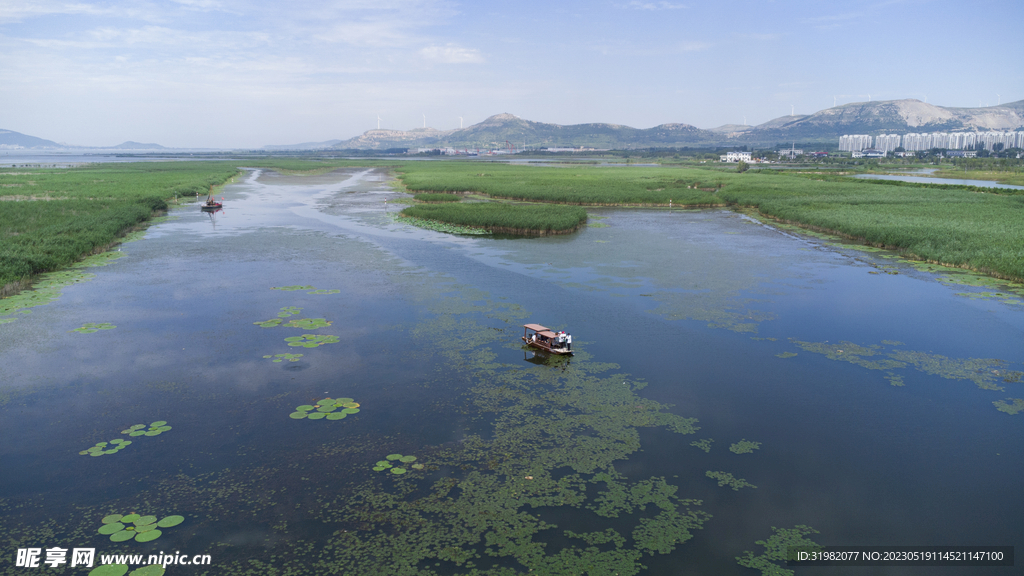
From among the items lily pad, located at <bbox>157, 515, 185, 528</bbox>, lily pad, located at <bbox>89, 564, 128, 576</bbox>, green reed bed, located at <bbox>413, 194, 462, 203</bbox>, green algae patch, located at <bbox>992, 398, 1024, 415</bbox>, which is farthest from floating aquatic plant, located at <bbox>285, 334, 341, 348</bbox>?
green reed bed, located at <bbox>413, 194, 462, 203</bbox>

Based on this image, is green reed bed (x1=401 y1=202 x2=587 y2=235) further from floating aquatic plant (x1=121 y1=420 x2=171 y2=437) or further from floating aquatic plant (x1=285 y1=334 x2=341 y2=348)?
floating aquatic plant (x1=121 y1=420 x2=171 y2=437)

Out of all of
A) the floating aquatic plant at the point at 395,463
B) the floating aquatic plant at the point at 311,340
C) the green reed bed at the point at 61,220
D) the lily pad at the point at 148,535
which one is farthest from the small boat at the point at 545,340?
the green reed bed at the point at 61,220

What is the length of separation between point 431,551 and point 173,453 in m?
6.85

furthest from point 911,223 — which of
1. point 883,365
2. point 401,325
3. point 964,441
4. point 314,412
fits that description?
point 314,412

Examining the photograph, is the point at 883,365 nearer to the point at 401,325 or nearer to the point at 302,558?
the point at 401,325

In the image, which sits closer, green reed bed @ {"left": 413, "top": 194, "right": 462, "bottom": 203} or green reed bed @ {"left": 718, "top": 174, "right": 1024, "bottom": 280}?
green reed bed @ {"left": 718, "top": 174, "right": 1024, "bottom": 280}

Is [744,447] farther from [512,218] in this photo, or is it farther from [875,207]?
[875,207]

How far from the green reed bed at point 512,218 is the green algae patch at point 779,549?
35.8m

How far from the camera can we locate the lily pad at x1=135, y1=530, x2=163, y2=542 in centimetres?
1005

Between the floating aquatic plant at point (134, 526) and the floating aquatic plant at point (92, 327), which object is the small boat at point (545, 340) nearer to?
the floating aquatic plant at point (134, 526)

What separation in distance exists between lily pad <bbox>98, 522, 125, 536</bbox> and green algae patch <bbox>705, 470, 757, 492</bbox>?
1144cm

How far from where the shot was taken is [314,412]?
14875mm

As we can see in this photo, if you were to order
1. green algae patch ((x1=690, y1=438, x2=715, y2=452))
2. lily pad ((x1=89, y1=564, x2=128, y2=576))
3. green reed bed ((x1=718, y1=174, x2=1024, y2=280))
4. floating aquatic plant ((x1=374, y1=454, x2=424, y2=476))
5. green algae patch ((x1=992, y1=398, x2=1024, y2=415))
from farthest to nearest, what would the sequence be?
green reed bed ((x1=718, y1=174, x2=1024, y2=280)) → green algae patch ((x1=992, y1=398, x2=1024, y2=415)) → green algae patch ((x1=690, y1=438, x2=715, y2=452)) → floating aquatic plant ((x1=374, y1=454, x2=424, y2=476)) → lily pad ((x1=89, y1=564, x2=128, y2=576))

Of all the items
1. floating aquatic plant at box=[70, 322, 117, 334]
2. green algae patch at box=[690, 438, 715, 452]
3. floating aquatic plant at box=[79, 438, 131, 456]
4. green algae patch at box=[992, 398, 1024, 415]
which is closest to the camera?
floating aquatic plant at box=[79, 438, 131, 456]
